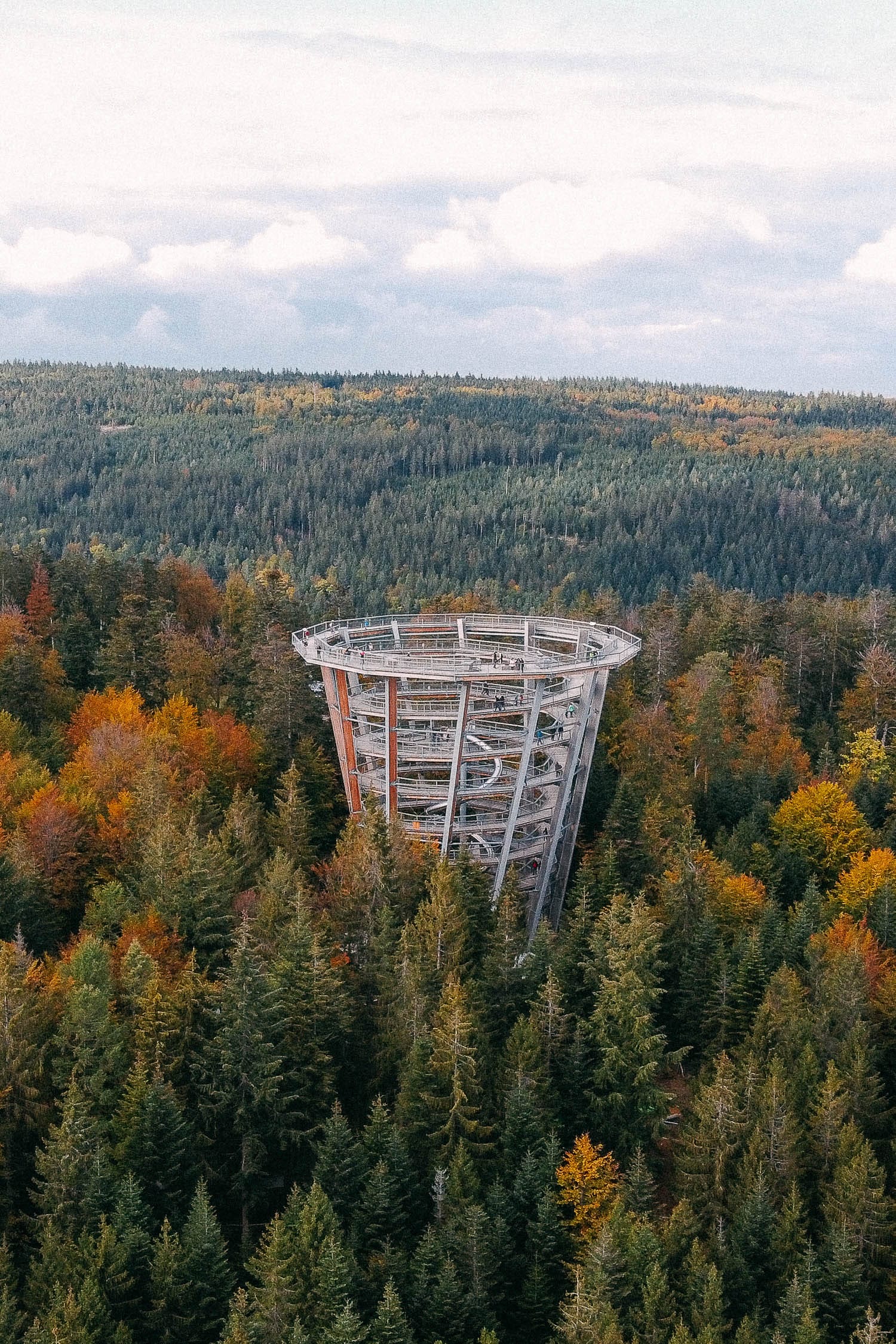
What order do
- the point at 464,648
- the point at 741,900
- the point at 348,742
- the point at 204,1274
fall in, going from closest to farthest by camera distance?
1. the point at 204,1274
2. the point at 741,900
3. the point at 348,742
4. the point at 464,648

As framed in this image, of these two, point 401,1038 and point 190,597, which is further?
point 190,597

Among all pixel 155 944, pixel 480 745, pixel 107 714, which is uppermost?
pixel 107 714

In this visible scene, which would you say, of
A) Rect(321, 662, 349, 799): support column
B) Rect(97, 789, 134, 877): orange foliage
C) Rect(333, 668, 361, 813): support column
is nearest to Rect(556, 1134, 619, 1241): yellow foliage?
Rect(97, 789, 134, 877): orange foliage

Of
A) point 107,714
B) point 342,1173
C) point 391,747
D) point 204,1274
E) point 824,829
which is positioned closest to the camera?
point 204,1274

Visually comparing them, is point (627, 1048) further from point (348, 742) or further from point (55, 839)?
point (55, 839)

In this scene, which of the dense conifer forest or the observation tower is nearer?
the dense conifer forest

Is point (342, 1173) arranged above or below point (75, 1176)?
below

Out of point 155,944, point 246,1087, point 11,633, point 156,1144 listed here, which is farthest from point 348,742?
point 156,1144

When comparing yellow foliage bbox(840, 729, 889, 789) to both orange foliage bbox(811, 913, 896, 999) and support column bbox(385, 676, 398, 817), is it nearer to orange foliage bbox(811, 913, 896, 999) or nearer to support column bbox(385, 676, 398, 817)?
orange foliage bbox(811, 913, 896, 999)
